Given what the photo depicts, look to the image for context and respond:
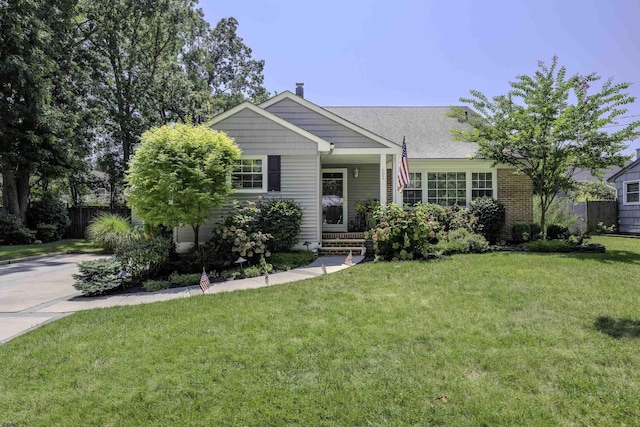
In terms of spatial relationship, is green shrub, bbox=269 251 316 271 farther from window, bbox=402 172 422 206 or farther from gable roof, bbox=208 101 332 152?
window, bbox=402 172 422 206

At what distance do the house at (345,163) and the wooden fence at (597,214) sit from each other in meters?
7.45

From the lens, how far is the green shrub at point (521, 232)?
12120mm

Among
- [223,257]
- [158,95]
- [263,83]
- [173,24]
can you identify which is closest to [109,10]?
[173,24]

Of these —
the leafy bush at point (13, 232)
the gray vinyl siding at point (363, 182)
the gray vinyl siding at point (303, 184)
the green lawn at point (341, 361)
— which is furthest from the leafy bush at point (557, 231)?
the leafy bush at point (13, 232)

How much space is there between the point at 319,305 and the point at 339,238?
6.06 m

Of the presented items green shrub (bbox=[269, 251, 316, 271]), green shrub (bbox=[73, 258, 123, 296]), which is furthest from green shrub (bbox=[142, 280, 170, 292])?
green shrub (bbox=[269, 251, 316, 271])

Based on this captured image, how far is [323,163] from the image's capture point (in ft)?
44.9

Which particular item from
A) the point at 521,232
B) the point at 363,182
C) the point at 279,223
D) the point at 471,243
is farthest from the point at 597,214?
the point at 279,223

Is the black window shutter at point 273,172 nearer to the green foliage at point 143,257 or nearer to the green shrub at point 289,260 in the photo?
the green shrub at point 289,260

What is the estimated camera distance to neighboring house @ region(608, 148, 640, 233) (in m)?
17.4

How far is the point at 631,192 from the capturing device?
17.9m

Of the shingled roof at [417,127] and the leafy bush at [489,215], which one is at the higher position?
the shingled roof at [417,127]

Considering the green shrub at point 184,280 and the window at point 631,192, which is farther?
the window at point 631,192

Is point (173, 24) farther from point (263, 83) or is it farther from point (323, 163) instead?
point (323, 163)
